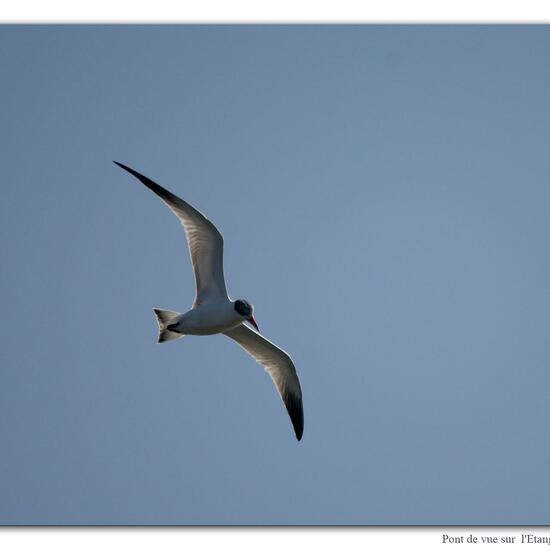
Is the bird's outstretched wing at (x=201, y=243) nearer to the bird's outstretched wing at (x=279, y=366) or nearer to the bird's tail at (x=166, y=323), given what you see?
the bird's tail at (x=166, y=323)

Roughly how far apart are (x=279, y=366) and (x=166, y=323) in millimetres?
2179

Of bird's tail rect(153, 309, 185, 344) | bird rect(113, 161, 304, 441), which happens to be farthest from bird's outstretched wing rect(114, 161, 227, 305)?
bird's tail rect(153, 309, 185, 344)

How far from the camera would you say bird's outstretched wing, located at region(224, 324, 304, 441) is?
15211 millimetres

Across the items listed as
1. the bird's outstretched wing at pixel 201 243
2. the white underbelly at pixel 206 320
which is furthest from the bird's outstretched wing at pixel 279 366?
the bird's outstretched wing at pixel 201 243

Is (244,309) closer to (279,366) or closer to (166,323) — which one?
(166,323)

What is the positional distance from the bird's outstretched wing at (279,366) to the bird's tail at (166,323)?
1.13 metres

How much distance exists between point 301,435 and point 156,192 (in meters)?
4.74

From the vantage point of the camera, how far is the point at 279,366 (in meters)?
15.6

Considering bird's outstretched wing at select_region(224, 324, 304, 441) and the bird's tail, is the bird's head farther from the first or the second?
bird's outstretched wing at select_region(224, 324, 304, 441)

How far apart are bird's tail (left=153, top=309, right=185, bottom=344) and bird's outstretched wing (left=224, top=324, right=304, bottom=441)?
1.13m

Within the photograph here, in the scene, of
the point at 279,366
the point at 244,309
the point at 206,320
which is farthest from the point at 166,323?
the point at 279,366

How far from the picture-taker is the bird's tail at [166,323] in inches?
562
